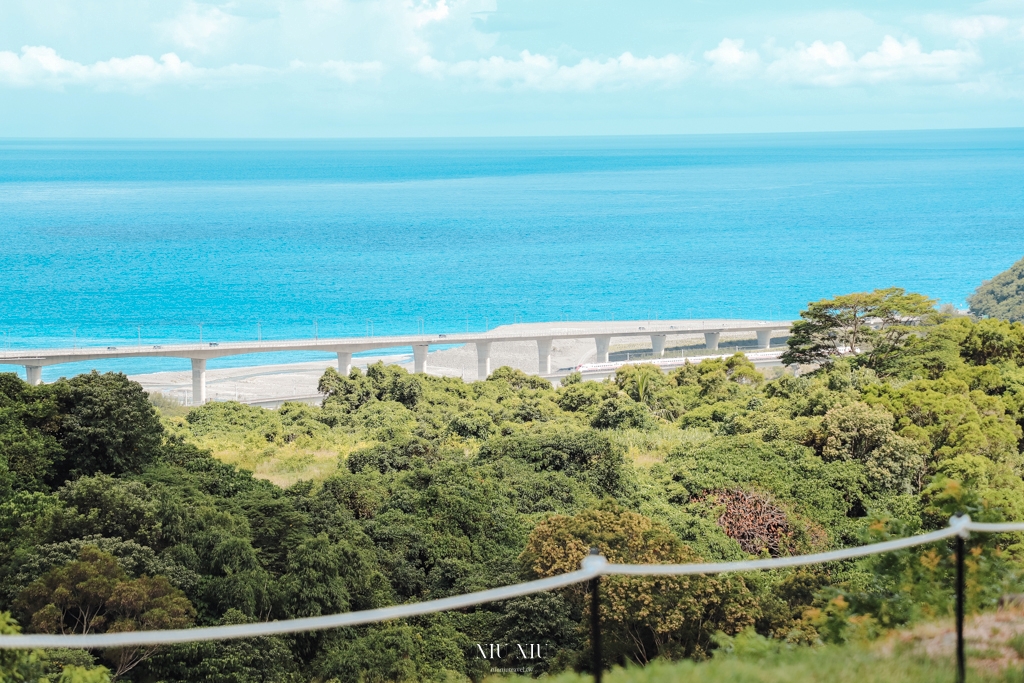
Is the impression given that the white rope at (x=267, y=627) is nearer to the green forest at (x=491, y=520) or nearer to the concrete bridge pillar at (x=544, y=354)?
the green forest at (x=491, y=520)

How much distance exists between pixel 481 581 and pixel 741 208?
560 ft

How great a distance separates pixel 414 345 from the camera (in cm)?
7219

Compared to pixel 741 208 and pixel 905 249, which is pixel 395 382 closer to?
pixel 905 249

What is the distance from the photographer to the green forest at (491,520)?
12.7 meters

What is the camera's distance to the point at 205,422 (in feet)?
114

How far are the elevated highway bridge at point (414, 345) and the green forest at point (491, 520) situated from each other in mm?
36200

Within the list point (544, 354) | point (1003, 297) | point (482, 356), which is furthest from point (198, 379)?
point (1003, 297)

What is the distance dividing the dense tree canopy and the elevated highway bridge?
22.0 meters

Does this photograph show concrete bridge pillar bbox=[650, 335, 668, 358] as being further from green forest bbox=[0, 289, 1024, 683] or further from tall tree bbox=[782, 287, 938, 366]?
green forest bbox=[0, 289, 1024, 683]

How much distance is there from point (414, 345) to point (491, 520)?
5314 cm

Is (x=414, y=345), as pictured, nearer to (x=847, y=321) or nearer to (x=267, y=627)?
(x=847, y=321)

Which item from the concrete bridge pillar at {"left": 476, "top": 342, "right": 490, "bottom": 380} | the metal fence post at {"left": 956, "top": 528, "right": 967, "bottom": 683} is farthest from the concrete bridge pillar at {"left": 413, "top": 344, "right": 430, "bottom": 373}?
the metal fence post at {"left": 956, "top": 528, "right": 967, "bottom": 683}

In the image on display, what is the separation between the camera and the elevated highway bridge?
65938 mm

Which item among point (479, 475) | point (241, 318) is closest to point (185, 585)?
point (479, 475)
